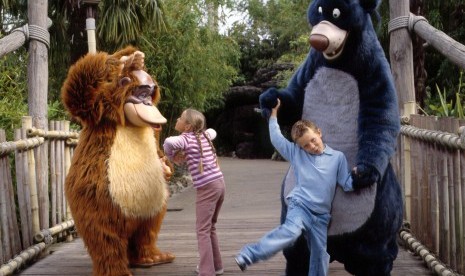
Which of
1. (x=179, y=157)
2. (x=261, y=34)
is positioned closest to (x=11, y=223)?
(x=179, y=157)

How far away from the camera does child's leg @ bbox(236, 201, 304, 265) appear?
232 centimetres

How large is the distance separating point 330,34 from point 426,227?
160 cm

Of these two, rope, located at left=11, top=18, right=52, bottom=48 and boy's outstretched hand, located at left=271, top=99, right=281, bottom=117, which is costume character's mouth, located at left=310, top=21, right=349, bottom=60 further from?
rope, located at left=11, top=18, right=52, bottom=48

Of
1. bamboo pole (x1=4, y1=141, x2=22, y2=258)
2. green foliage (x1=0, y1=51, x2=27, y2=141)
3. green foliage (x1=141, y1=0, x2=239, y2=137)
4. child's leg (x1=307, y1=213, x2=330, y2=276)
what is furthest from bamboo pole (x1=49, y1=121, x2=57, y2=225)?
green foliage (x1=141, y1=0, x2=239, y2=137)

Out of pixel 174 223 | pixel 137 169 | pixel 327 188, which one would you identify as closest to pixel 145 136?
pixel 137 169

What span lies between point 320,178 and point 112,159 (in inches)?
47.4

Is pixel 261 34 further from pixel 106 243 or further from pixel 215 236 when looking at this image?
pixel 106 243

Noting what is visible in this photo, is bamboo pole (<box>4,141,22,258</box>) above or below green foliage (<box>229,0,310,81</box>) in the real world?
below

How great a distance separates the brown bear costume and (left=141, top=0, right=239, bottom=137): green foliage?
22.0 feet

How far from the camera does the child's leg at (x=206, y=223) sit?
3170mm

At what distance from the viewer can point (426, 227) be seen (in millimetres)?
3461

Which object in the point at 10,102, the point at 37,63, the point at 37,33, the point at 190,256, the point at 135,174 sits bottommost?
the point at 190,256

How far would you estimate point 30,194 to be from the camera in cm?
379

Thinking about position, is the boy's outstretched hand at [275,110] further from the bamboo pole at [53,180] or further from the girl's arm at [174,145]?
the bamboo pole at [53,180]
